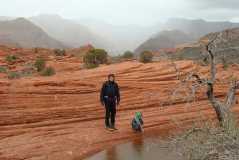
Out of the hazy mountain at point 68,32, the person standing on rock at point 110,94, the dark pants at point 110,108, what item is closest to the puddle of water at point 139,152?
the dark pants at point 110,108

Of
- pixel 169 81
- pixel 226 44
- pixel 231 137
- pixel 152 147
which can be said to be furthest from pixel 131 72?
pixel 231 137

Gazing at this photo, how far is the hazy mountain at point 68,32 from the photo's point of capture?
167 meters

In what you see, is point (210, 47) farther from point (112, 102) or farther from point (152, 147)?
point (112, 102)

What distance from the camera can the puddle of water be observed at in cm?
1119

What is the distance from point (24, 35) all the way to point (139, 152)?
100650mm

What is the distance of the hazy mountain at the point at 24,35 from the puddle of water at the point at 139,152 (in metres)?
87.3

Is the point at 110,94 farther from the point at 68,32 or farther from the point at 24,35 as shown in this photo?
the point at 68,32

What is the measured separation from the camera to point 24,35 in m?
109

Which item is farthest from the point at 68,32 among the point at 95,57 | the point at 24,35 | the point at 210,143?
the point at 210,143

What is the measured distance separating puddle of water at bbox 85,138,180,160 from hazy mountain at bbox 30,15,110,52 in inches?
5717

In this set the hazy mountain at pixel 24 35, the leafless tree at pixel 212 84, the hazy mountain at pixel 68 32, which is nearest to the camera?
the leafless tree at pixel 212 84

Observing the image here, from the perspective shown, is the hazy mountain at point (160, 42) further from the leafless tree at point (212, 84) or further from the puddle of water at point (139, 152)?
the leafless tree at point (212, 84)

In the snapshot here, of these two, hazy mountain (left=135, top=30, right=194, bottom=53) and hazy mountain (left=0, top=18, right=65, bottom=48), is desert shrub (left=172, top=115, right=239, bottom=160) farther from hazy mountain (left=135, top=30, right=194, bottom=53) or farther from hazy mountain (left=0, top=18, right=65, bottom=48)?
hazy mountain (left=0, top=18, right=65, bottom=48)

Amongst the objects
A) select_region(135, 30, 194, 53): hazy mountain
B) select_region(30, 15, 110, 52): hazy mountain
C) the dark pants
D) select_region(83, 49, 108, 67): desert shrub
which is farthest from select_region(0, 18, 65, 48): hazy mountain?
the dark pants
